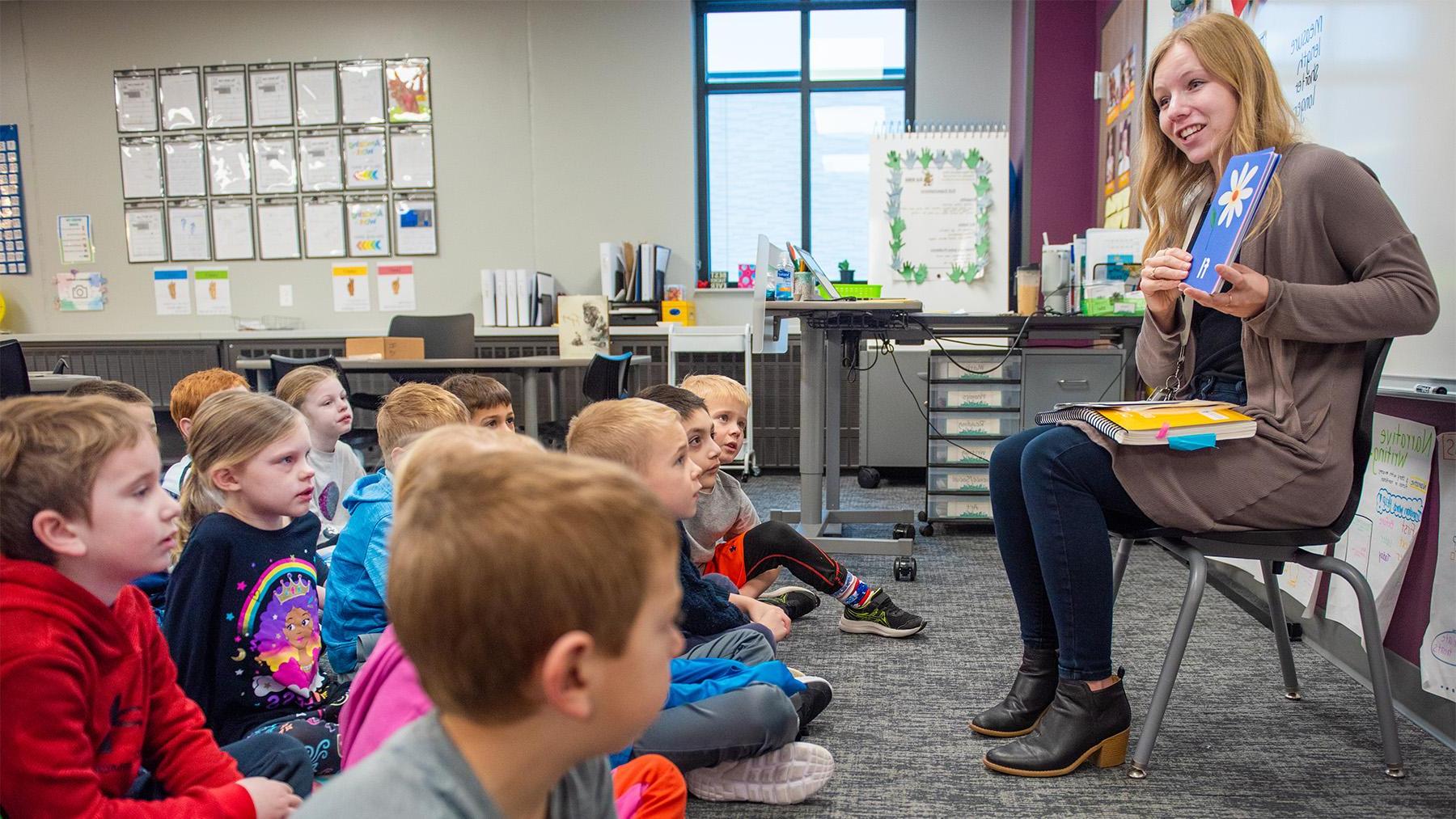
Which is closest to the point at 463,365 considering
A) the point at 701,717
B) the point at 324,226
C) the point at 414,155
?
the point at 414,155

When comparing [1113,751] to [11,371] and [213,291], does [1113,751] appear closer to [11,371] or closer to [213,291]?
[11,371]

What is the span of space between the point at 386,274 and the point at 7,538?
473cm


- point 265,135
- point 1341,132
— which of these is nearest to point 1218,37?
point 1341,132

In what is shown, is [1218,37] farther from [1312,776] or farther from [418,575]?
[418,575]

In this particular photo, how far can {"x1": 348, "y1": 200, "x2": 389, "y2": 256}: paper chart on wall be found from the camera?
5.20m

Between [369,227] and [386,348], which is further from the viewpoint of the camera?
[369,227]

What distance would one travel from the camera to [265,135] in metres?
5.25

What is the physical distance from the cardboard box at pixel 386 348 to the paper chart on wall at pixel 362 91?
1.85m

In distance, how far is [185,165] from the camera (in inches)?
209

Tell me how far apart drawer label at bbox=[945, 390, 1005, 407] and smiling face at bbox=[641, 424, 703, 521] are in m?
2.01

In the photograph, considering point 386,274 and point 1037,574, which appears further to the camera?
point 386,274

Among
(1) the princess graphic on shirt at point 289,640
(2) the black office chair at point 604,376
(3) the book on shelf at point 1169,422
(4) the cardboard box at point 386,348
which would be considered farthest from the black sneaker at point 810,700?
(4) the cardboard box at point 386,348

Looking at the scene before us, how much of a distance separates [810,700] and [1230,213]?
109cm

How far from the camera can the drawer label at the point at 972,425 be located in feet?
10.6
